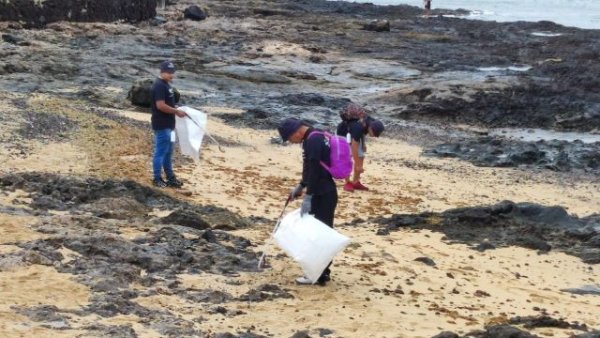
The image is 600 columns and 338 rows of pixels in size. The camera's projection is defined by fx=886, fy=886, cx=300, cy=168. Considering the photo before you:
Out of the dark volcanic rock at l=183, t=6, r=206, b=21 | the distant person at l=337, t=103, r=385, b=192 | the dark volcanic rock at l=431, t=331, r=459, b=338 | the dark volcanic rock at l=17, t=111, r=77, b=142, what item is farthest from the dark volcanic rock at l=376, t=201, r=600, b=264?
the dark volcanic rock at l=183, t=6, r=206, b=21

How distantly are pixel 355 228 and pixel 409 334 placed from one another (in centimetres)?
398

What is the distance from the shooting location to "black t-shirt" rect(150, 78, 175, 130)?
11188 millimetres

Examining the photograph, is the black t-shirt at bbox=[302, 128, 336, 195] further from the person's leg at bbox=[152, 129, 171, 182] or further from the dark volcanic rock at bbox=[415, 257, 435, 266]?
the person's leg at bbox=[152, 129, 171, 182]

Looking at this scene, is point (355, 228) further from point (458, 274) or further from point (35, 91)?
point (35, 91)

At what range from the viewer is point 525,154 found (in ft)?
56.2

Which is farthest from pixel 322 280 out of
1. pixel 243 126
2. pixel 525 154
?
pixel 243 126

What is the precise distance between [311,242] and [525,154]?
10.6 metres

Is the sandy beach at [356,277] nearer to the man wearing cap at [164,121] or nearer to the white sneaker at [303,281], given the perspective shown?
the white sneaker at [303,281]

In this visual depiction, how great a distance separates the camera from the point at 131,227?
29.9 feet

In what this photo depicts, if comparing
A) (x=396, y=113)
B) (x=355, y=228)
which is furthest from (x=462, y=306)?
(x=396, y=113)

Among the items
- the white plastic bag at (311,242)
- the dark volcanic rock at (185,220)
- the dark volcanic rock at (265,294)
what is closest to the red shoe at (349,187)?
the dark volcanic rock at (185,220)

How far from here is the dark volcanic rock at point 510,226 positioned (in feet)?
34.2

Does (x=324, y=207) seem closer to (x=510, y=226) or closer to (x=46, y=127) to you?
(x=510, y=226)

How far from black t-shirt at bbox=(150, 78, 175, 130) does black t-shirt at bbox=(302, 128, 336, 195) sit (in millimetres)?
3918
